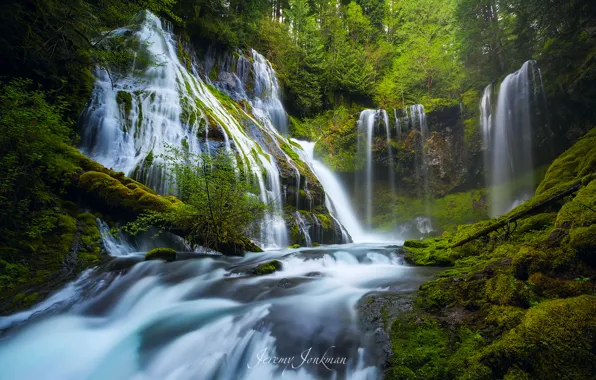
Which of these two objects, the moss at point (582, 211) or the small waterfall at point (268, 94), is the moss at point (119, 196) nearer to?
the moss at point (582, 211)

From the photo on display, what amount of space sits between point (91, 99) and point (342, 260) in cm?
952

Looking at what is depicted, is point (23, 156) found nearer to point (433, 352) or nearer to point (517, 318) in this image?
point (433, 352)

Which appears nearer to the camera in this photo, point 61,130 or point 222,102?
point 61,130

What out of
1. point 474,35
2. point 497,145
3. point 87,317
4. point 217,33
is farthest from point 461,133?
point 87,317

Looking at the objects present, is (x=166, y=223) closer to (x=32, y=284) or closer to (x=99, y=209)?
(x=99, y=209)

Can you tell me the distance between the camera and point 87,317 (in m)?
3.87

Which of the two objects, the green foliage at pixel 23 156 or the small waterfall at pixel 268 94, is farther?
the small waterfall at pixel 268 94

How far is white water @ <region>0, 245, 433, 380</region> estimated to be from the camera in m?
2.66

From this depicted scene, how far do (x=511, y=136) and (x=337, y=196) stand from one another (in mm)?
8490

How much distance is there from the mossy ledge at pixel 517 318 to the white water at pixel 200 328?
0.46 meters

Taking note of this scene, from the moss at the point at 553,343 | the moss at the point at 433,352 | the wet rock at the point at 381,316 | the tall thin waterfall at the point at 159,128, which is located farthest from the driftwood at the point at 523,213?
the tall thin waterfall at the point at 159,128

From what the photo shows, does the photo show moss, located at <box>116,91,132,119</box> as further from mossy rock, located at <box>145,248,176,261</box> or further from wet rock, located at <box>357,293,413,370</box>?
wet rock, located at <box>357,293,413,370</box>

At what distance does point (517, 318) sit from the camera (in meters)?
2.06

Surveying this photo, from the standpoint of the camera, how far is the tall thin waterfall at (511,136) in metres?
12.2
